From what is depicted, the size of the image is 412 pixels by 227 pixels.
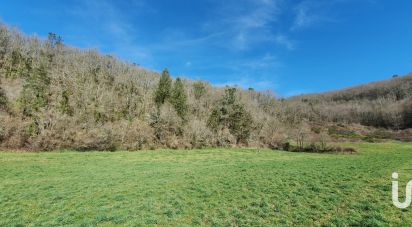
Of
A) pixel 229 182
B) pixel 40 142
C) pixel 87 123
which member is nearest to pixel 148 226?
pixel 229 182

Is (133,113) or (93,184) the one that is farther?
(133,113)

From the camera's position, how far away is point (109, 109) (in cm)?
6128

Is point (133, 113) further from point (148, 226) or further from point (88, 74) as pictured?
point (148, 226)

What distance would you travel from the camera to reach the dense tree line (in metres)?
44.8

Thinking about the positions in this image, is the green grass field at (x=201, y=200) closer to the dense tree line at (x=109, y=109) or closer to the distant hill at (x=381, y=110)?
the dense tree line at (x=109, y=109)

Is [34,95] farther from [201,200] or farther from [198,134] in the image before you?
[201,200]

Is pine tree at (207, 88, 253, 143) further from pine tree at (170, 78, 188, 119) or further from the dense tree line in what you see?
pine tree at (170, 78, 188, 119)

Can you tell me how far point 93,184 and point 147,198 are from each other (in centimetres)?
582

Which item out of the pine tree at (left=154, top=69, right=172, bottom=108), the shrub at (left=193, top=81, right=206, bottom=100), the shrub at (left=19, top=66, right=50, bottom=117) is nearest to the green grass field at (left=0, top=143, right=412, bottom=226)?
the shrub at (left=19, top=66, right=50, bottom=117)

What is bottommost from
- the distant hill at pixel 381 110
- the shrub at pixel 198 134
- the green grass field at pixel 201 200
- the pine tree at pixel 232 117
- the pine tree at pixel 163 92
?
the green grass field at pixel 201 200

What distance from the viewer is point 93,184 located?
18.5m

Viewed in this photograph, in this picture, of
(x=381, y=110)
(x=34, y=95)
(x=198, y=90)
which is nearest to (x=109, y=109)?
(x=34, y=95)

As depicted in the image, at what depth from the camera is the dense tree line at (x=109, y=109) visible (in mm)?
44844

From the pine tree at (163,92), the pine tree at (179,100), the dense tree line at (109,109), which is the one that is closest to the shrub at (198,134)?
the dense tree line at (109,109)
